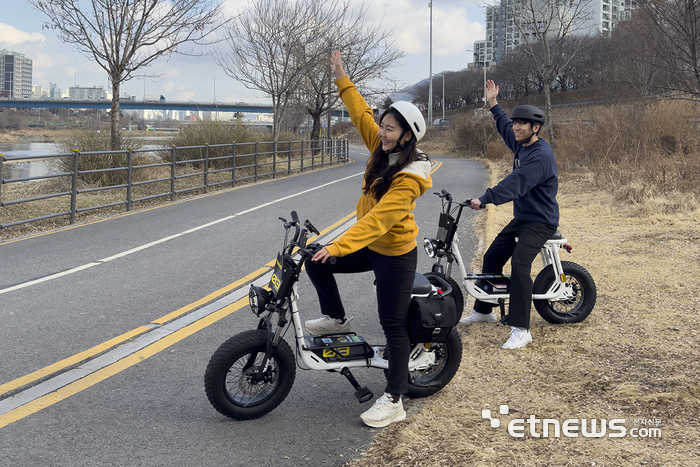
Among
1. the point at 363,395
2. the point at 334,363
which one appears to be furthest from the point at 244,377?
the point at 363,395

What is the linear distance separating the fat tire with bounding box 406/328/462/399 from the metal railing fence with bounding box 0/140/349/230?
8558mm

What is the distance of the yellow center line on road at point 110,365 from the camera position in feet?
13.4

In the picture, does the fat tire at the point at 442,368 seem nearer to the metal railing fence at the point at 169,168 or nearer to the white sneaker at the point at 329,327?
the white sneaker at the point at 329,327

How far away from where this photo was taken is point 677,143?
18062mm

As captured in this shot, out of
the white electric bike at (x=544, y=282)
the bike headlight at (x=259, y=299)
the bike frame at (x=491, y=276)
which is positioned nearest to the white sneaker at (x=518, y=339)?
the white electric bike at (x=544, y=282)

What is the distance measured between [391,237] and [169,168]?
62.5 ft

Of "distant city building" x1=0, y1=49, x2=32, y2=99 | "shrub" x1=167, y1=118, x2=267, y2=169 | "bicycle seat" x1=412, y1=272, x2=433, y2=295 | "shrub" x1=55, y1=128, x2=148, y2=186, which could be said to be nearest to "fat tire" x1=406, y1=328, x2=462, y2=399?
"bicycle seat" x1=412, y1=272, x2=433, y2=295

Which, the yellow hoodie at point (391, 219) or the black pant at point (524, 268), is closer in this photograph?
the yellow hoodie at point (391, 219)

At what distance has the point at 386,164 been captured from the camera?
12.3ft

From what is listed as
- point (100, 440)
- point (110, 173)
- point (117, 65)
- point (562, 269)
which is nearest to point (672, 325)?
point (562, 269)

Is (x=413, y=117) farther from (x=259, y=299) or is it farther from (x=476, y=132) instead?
(x=476, y=132)

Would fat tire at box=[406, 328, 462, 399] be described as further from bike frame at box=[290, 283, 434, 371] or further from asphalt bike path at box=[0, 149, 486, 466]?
asphalt bike path at box=[0, 149, 486, 466]

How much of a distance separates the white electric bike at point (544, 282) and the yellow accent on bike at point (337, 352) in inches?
64.3

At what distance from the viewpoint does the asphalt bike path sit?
142 inches
